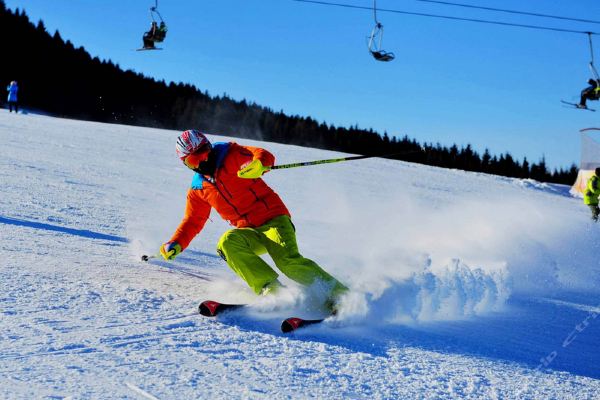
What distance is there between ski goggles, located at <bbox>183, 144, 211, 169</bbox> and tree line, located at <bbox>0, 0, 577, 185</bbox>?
181 feet

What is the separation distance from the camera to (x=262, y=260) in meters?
3.89

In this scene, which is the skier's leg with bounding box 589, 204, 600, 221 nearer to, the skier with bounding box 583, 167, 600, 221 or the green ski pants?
the skier with bounding box 583, 167, 600, 221

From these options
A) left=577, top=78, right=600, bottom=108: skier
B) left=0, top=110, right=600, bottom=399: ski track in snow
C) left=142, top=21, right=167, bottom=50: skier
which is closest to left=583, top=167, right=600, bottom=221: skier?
left=577, top=78, right=600, bottom=108: skier

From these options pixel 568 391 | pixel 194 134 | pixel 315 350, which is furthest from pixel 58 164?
pixel 568 391

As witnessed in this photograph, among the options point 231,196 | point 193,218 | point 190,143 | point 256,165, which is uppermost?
point 190,143

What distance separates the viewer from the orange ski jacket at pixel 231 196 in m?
4.19

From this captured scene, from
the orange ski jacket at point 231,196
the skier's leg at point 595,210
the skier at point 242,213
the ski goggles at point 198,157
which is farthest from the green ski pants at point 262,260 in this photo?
the skier's leg at point 595,210

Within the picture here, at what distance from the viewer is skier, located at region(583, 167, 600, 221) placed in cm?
1285

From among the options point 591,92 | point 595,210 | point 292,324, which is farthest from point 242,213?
point 591,92

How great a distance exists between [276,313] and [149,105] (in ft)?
262

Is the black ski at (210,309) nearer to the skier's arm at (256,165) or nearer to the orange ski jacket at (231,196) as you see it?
the orange ski jacket at (231,196)

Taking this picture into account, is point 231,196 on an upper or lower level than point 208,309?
upper

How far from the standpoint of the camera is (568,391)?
2.99 m

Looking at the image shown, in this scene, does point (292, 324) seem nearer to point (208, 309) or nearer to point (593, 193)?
point (208, 309)
